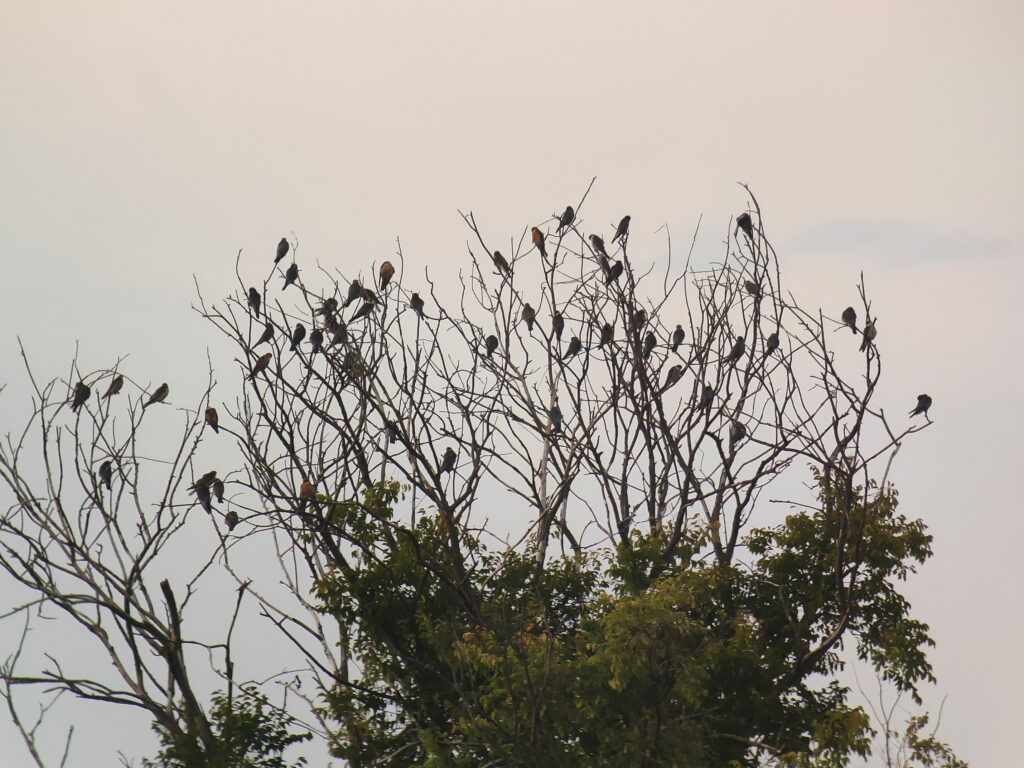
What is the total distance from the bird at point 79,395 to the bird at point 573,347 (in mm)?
3560

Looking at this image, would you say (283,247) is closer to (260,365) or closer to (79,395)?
(260,365)

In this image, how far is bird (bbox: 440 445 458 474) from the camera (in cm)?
874

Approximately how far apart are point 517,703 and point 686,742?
100cm

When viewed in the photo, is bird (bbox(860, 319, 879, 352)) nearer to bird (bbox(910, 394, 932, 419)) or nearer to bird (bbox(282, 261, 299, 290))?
bird (bbox(910, 394, 932, 419))

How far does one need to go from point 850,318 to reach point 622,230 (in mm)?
1893

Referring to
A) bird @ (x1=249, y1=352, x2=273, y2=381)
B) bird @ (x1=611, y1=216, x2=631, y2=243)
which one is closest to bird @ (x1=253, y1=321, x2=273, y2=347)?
bird @ (x1=249, y1=352, x2=273, y2=381)

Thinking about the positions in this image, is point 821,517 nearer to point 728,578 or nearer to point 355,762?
point 728,578

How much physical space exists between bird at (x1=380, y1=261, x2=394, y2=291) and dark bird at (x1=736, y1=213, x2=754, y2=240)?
8.36 feet

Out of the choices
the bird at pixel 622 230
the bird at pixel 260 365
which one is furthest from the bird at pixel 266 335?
the bird at pixel 622 230

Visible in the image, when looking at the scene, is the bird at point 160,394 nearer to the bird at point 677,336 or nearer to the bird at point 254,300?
the bird at point 254,300

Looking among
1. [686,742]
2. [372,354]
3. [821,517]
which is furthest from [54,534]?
[821,517]

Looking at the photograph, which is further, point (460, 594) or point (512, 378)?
point (512, 378)

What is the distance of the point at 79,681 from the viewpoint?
8266mm

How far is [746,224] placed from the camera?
9.12 meters
